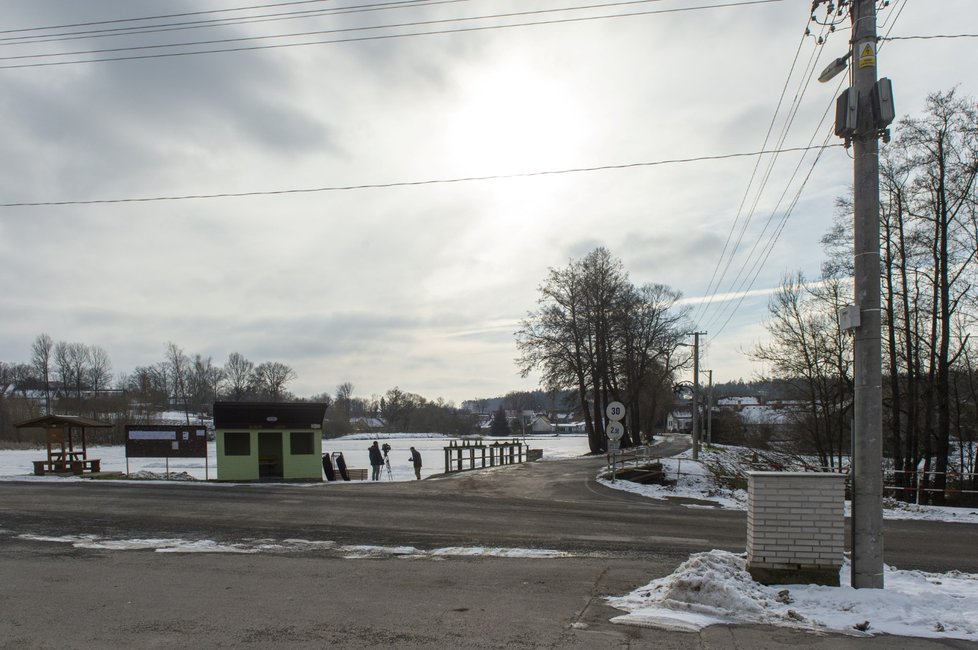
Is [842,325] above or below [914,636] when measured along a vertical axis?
above

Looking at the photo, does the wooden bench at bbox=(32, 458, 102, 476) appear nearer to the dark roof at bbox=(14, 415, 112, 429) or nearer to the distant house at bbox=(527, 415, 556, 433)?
the dark roof at bbox=(14, 415, 112, 429)

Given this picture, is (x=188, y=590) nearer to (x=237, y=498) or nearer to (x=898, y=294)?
(x=237, y=498)

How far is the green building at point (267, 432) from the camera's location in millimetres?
22797

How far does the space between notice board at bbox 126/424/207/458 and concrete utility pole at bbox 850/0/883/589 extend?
22.7m

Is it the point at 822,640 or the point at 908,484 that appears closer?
the point at 822,640

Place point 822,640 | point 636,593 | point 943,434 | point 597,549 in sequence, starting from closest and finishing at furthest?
point 822,640 < point 636,593 < point 597,549 < point 943,434

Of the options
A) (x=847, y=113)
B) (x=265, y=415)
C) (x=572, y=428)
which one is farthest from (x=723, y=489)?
(x=572, y=428)

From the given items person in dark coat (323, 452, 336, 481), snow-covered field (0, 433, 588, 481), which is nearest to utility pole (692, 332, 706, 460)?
snow-covered field (0, 433, 588, 481)

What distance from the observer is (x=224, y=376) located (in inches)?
4953

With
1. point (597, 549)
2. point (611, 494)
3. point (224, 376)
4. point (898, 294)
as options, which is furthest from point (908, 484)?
point (224, 376)

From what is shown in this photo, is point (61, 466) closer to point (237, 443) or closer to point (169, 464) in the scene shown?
point (237, 443)

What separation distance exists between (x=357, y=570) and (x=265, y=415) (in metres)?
16.0

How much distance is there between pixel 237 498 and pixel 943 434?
78.9 feet

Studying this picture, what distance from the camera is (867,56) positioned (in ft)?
23.4
